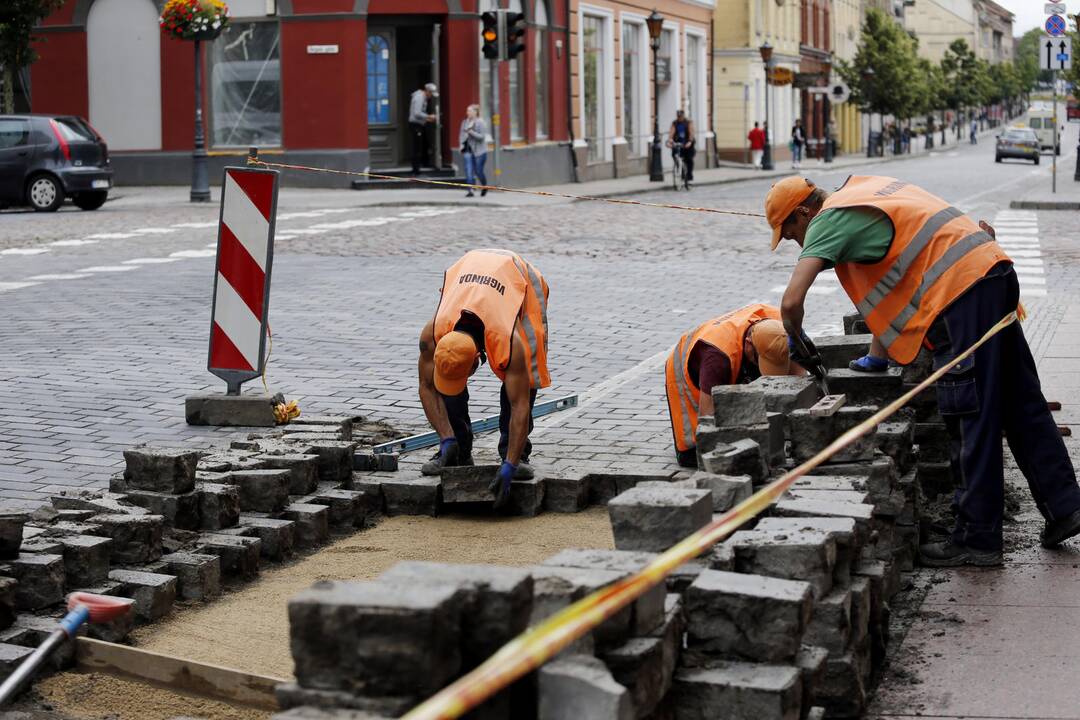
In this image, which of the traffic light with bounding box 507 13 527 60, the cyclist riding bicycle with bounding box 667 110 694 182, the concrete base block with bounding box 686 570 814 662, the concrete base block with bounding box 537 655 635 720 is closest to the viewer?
the concrete base block with bounding box 537 655 635 720

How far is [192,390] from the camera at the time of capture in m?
10.3

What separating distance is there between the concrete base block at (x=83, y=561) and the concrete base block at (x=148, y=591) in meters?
0.09

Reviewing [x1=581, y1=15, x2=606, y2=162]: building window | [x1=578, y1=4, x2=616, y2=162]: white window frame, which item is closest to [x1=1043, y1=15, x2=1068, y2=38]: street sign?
[x1=581, y1=15, x2=606, y2=162]: building window

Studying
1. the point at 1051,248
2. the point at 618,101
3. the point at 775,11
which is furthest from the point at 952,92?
the point at 1051,248

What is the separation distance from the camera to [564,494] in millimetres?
7332

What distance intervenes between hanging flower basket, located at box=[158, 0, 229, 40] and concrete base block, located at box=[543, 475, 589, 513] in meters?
22.8

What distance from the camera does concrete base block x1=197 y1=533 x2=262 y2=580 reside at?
20.2 feet

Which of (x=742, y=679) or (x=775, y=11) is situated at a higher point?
(x=775, y=11)

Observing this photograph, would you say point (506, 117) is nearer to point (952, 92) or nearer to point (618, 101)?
point (618, 101)

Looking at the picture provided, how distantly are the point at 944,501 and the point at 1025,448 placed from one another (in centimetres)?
79

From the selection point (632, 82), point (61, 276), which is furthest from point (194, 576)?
point (632, 82)

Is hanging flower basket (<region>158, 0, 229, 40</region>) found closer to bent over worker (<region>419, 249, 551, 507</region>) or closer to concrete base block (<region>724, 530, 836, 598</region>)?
bent over worker (<region>419, 249, 551, 507</region>)

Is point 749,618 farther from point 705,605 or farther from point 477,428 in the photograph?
point 477,428

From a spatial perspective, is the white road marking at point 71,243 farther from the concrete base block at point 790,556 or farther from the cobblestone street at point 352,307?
the concrete base block at point 790,556
